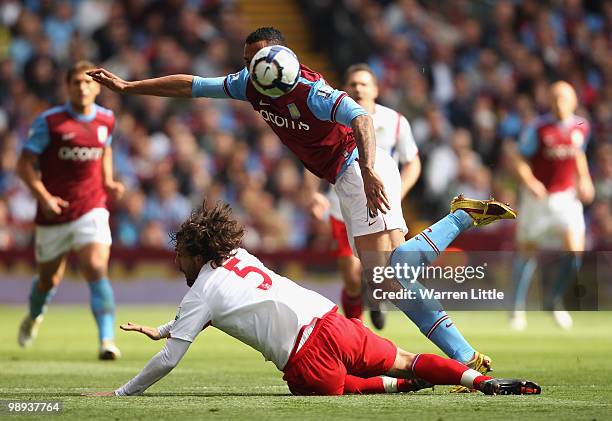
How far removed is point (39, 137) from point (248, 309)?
16.2 feet

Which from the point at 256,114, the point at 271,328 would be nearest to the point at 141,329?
the point at 271,328

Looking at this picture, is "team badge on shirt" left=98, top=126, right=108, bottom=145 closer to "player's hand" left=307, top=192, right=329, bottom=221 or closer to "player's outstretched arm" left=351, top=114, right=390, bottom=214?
"player's hand" left=307, top=192, right=329, bottom=221

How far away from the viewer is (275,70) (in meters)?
8.05

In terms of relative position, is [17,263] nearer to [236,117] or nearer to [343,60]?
[236,117]

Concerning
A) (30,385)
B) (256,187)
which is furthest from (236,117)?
(30,385)

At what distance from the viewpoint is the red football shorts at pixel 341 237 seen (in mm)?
12227

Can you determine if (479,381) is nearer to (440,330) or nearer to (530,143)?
(440,330)

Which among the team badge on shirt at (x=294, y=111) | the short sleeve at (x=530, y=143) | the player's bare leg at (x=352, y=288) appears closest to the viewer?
the team badge on shirt at (x=294, y=111)

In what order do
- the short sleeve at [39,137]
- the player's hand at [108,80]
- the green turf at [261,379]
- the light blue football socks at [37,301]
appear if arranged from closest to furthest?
the green turf at [261,379], the player's hand at [108,80], the short sleeve at [39,137], the light blue football socks at [37,301]

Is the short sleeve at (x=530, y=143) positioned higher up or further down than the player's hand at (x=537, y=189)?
higher up

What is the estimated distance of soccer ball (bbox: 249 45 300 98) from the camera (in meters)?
8.04

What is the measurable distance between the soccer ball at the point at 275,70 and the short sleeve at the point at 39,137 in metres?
4.11

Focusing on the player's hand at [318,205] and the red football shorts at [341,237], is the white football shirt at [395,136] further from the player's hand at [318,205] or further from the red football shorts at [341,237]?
the red football shorts at [341,237]

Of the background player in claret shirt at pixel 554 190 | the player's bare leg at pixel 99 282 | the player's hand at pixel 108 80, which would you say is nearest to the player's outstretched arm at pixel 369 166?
the player's hand at pixel 108 80
